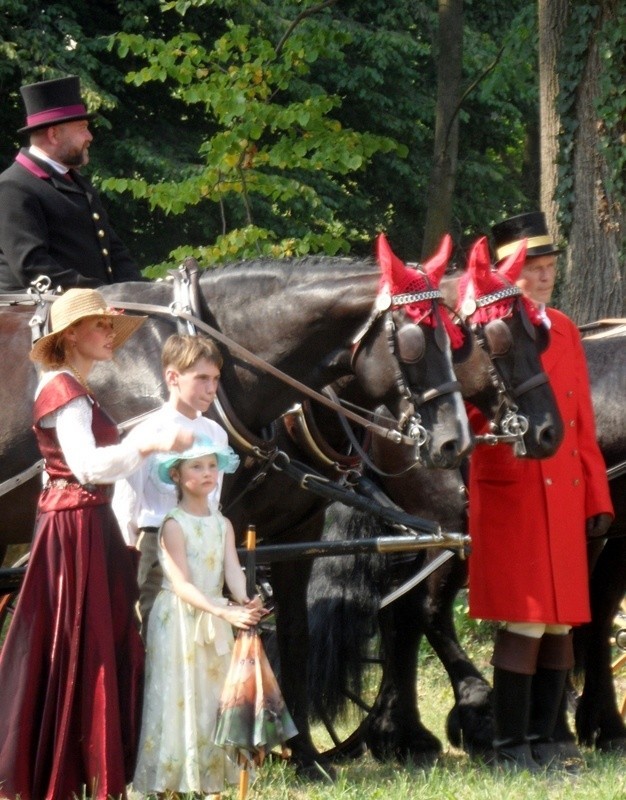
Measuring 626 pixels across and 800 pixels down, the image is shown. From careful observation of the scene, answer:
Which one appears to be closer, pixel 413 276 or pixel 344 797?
pixel 344 797

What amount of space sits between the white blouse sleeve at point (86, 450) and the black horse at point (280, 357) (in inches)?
23.1

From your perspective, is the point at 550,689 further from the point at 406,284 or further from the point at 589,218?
the point at 589,218

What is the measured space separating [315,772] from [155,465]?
1570 millimetres

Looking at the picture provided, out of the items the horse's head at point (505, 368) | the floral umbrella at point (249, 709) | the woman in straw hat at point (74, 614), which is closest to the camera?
the floral umbrella at point (249, 709)

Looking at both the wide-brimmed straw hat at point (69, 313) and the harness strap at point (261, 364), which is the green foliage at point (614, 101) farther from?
the wide-brimmed straw hat at point (69, 313)

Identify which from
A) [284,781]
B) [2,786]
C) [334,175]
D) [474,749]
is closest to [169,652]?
[2,786]

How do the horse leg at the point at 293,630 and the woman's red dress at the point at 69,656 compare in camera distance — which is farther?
the horse leg at the point at 293,630

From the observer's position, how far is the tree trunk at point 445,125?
492 inches

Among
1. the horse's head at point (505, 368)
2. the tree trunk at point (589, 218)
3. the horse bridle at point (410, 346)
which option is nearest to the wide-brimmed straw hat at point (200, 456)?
the horse bridle at point (410, 346)

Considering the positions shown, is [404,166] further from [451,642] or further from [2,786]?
[2,786]

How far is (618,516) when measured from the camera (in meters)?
6.06

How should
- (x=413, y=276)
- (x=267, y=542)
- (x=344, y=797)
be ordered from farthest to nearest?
1. (x=267, y=542)
2. (x=413, y=276)
3. (x=344, y=797)

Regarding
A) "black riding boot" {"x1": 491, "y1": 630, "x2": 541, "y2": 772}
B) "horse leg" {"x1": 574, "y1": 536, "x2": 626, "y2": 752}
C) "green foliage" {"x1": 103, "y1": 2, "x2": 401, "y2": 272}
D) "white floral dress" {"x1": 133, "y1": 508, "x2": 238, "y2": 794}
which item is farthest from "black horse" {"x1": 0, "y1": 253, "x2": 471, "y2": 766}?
"green foliage" {"x1": 103, "y1": 2, "x2": 401, "y2": 272}

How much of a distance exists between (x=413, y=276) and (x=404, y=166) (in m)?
10.4
